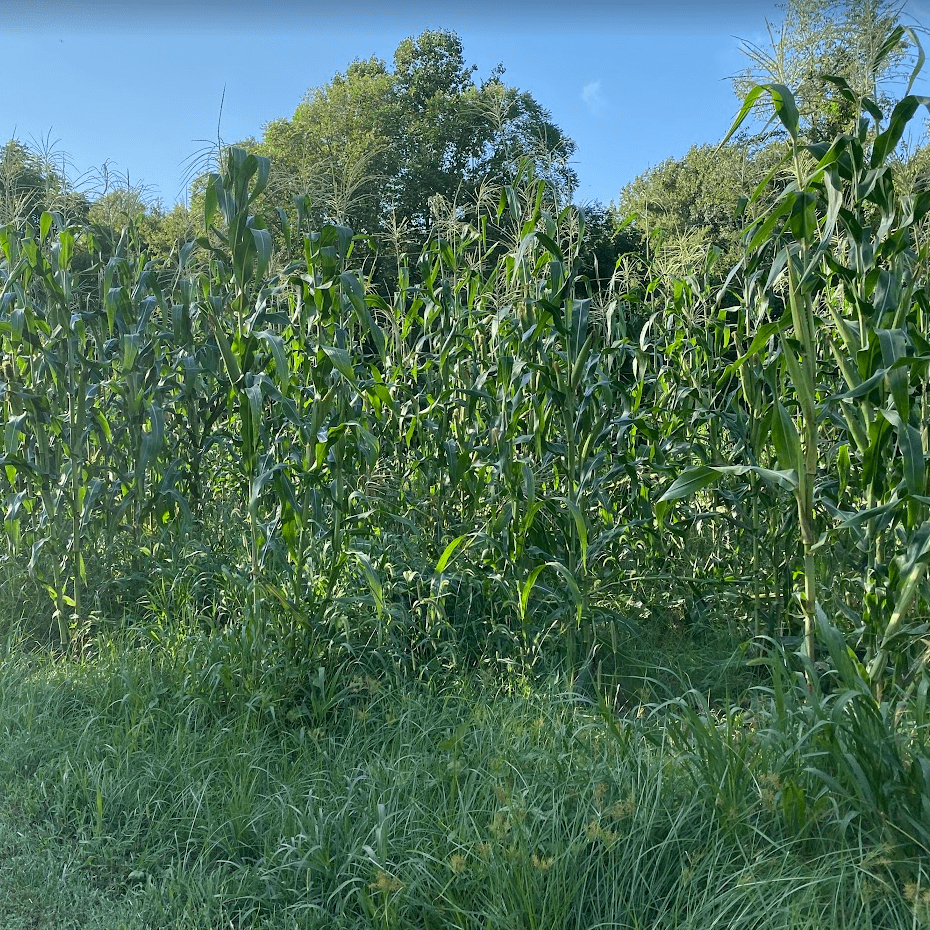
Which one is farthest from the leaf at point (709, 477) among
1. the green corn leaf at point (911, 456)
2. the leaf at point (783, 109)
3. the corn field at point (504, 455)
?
the leaf at point (783, 109)

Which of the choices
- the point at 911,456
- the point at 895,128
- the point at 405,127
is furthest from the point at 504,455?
the point at 405,127

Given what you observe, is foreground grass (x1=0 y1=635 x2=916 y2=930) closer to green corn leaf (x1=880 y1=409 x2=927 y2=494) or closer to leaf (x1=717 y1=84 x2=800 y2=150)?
green corn leaf (x1=880 y1=409 x2=927 y2=494)

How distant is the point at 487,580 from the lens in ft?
13.4

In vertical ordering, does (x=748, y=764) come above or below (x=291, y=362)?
below

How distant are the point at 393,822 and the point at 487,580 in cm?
159

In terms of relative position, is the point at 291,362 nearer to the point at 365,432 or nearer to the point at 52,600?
the point at 365,432

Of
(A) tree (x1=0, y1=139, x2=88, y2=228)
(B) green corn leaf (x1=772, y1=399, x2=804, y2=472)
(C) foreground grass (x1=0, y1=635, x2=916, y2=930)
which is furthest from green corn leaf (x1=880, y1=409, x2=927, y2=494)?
(A) tree (x1=0, y1=139, x2=88, y2=228)

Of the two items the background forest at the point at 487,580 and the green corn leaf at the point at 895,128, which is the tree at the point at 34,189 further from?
the green corn leaf at the point at 895,128

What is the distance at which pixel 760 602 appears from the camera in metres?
4.21

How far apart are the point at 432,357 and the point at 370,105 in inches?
791

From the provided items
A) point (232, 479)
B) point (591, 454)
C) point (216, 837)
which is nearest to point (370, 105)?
point (232, 479)

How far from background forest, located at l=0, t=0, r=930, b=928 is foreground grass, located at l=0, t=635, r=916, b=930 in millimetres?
17

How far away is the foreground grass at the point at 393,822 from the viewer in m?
2.20

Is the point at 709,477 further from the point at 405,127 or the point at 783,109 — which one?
the point at 405,127
